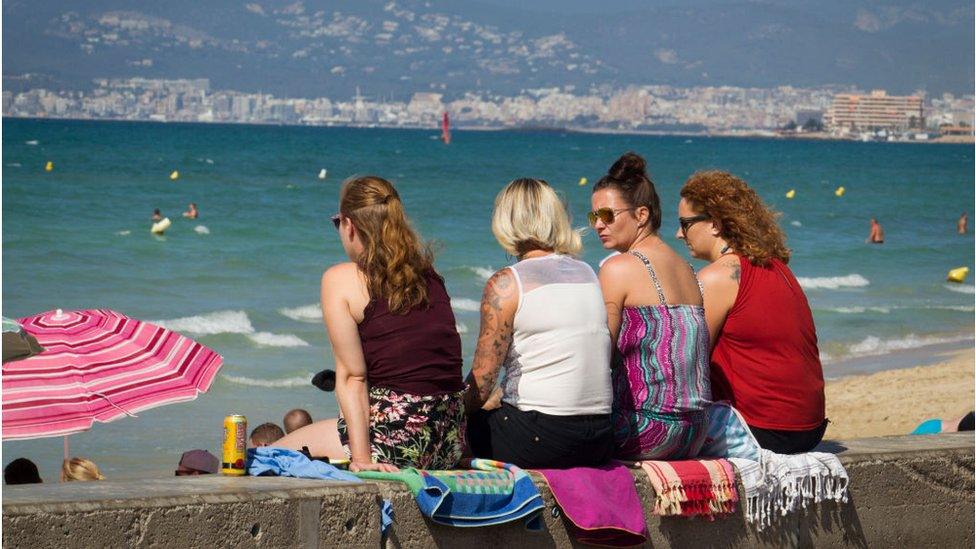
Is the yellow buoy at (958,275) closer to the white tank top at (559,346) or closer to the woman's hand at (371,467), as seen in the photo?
the white tank top at (559,346)

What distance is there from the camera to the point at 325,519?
3.59 meters

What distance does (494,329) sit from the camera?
4113 mm

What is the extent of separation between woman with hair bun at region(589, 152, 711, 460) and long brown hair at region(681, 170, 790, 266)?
326 millimetres

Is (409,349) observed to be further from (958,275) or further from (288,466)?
(958,275)

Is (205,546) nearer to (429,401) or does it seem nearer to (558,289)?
(429,401)

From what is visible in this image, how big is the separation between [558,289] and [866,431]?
25.1 ft

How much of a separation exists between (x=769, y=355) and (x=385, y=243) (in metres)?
1.33

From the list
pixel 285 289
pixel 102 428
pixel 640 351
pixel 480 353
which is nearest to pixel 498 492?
pixel 480 353

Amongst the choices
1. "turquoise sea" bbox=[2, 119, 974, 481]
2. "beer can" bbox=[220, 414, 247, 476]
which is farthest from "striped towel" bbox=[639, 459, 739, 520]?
"beer can" bbox=[220, 414, 247, 476]

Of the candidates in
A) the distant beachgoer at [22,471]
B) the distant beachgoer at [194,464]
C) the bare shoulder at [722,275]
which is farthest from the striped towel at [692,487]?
the distant beachgoer at [22,471]

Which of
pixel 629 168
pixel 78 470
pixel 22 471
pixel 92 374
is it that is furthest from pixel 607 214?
pixel 22 471

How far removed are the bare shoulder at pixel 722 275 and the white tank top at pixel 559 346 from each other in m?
0.57

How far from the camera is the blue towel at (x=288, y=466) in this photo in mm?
3812

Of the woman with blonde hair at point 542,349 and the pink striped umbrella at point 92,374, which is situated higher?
the woman with blonde hair at point 542,349
